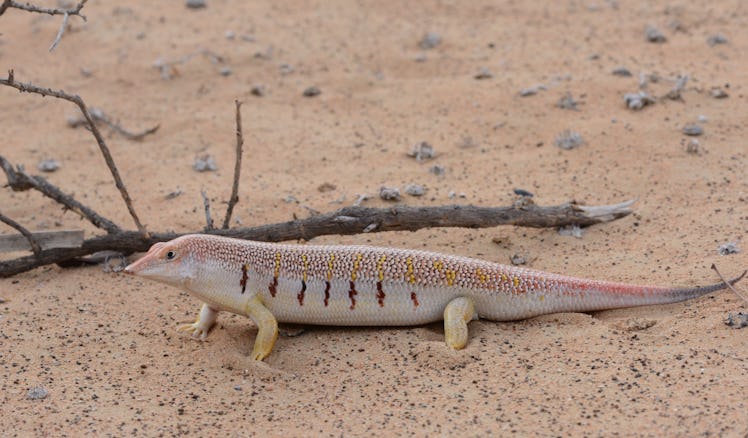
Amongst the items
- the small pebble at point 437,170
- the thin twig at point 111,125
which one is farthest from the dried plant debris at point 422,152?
the thin twig at point 111,125

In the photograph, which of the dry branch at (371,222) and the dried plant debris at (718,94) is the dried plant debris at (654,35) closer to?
the dried plant debris at (718,94)

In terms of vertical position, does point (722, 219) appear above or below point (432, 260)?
below

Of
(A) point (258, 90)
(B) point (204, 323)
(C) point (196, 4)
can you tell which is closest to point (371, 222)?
(B) point (204, 323)

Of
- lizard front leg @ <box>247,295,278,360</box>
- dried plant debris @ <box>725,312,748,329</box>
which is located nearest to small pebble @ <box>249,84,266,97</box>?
lizard front leg @ <box>247,295,278,360</box>

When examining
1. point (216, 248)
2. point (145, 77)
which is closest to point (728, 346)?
point (216, 248)

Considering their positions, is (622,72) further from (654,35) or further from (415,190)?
(415,190)

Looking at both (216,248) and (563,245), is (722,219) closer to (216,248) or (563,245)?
(563,245)
